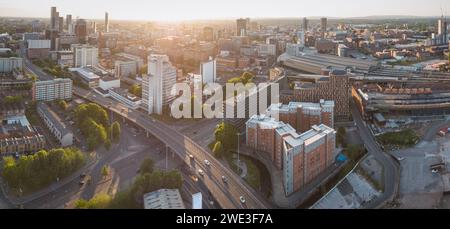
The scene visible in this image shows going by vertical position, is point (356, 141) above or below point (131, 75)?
below

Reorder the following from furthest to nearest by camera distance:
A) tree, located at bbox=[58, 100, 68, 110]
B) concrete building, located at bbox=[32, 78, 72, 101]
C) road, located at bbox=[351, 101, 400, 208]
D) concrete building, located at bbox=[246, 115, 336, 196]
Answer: concrete building, located at bbox=[32, 78, 72, 101]
tree, located at bbox=[58, 100, 68, 110]
concrete building, located at bbox=[246, 115, 336, 196]
road, located at bbox=[351, 101, 400, 208]

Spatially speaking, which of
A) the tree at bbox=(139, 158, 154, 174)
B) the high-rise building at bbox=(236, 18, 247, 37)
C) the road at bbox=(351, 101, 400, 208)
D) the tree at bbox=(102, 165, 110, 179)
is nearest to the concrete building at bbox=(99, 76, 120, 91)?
the tree at bbox=(102, 165, 110, 179)

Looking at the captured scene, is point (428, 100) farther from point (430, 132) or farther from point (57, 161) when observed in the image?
point (57, 161)

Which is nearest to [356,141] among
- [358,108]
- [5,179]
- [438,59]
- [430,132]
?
[430,132]

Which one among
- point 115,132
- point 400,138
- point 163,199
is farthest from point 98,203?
point 400,138

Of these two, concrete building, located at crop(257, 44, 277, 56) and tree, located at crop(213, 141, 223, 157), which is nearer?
tree, located at crop(213, 141, 223, 157)

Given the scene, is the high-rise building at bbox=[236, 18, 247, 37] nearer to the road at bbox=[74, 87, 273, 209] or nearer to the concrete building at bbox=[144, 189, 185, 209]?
the road at bbox=[74, 87, 273, 209]

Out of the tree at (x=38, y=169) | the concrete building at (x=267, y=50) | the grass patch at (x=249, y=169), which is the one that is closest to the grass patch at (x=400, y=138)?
the grass patch at (x=249, y=169)
